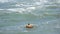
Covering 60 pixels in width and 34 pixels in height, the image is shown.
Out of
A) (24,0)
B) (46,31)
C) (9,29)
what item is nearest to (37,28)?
(46,31)

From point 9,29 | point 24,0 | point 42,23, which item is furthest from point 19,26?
point 24,0

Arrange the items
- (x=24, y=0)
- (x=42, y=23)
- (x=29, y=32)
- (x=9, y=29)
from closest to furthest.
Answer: (x=29, y=32) < (x=9, y=29) < (x=42, y=23) < (x=24, y=0)

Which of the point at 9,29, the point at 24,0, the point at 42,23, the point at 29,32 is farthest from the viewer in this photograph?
the point at 24,0

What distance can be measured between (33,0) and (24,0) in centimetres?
96

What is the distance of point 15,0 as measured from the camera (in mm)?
21281

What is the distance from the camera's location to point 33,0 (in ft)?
69.5

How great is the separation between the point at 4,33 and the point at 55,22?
2.95 metres

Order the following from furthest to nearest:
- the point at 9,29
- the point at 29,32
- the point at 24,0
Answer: the point at 24,0 < the point at 9,29 < the point at 29,32

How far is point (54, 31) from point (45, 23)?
157cm

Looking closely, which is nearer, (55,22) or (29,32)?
(29,32)

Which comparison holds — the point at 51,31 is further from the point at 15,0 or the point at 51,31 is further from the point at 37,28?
the point at 15,0

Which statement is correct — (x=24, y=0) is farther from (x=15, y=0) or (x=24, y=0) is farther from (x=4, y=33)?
(x=4, y=33)

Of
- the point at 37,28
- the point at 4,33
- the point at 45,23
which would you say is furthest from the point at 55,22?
the point at 4,33

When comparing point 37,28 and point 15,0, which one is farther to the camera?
point 15,0
